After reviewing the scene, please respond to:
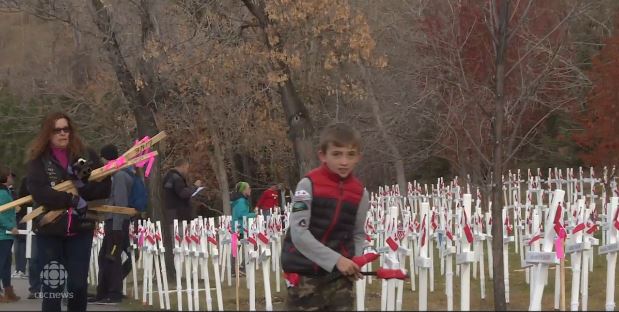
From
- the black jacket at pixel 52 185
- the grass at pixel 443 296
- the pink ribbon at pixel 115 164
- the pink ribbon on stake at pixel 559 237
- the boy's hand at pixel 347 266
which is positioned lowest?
the grass at pixel 443 296

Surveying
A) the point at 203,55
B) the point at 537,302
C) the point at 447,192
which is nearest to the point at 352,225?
the point at 537,302

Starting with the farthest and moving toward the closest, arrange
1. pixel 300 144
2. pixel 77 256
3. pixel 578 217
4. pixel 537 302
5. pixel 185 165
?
pixel 300 144 < pixel 185 165 < pixel 578 217 < pixel 77 256 < pixel 537 302

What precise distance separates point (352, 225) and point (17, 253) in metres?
12.1

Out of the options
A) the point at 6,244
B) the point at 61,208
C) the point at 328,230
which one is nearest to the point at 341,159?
the point at 328,230

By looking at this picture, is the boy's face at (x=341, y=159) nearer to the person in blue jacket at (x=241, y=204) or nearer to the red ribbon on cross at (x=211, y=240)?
the red ribbon on cross at (x=211, y=240)

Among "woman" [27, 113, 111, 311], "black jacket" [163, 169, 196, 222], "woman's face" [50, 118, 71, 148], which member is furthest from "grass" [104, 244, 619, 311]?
"woman's face" [50, 118, 71, 148]

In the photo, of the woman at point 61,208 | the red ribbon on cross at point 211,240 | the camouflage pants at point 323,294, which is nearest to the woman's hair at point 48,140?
the woman at point 61,208

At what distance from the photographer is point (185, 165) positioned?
14648mm

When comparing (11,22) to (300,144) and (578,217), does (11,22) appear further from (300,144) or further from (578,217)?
(578,217)

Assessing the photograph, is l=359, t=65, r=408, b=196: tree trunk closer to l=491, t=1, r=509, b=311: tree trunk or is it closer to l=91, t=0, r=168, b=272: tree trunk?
l=91, t=0, r=168, b=272: tree trunk

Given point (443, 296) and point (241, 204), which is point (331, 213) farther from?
point (241, 204)

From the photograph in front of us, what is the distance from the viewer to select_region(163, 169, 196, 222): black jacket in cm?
1440

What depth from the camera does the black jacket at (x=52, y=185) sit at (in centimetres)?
751

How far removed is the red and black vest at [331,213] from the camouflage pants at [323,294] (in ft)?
0.19
